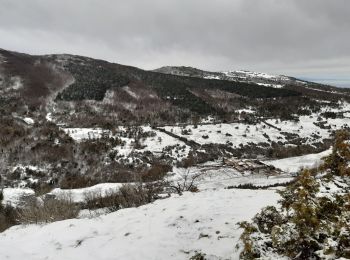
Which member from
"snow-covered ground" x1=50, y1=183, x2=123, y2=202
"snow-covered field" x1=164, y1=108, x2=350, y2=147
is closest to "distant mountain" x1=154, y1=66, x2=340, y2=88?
"snow-covered field" x1=164, y1=108, x2=350, y2=147

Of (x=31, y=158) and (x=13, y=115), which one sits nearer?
(x=31, y=158)

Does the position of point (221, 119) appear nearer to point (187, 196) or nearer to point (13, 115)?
point (13, 115)

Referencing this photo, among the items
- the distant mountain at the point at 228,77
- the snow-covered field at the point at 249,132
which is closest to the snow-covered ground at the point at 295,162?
the snow-covered field at the point at 249,132

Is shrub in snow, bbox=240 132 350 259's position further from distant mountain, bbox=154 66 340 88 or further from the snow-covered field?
distant mountain, bbox=154 66 340 88

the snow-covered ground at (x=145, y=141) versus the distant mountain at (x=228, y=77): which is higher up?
the distant mountain at (x=228, y=77)

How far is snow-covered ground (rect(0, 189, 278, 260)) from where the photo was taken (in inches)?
295

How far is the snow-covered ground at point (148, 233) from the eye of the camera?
7496 mm

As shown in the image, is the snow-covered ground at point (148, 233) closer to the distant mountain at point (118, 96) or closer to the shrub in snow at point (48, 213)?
the shrub in snow at point (48, 213)

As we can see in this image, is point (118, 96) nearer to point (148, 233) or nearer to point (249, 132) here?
point (249, 132)

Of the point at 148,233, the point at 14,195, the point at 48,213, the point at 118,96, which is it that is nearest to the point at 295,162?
the point at 14,195

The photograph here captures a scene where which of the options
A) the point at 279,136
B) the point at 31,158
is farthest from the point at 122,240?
the point at 279,136

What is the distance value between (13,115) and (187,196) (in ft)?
129

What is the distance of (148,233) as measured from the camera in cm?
853

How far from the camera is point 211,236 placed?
777 centimetres
